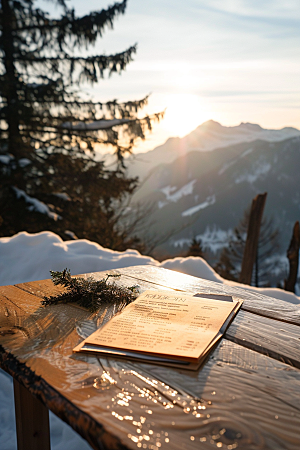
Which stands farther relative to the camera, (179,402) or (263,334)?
(263,334)

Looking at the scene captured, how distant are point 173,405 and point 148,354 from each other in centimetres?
21

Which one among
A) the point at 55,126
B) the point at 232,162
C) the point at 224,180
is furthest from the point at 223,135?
the point at 55,126

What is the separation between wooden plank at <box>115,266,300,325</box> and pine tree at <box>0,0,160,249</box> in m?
5.79

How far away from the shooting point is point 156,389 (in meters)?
0.75

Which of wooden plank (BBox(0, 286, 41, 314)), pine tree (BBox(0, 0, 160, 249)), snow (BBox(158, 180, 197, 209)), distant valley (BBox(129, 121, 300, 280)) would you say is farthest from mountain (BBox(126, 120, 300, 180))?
wooden plank (BBox(0, 286, 41, 314))

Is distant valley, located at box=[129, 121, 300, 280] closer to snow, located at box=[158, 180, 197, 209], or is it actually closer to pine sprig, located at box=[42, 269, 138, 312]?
snow, located at box=[158, 180, 197, 209]

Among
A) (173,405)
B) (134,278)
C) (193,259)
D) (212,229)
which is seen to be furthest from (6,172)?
(212,229)

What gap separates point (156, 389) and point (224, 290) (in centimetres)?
92

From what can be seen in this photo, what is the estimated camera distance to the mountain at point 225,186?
6600cm

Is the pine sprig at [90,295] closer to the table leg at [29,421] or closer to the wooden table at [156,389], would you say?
the wooden table at [156,389]

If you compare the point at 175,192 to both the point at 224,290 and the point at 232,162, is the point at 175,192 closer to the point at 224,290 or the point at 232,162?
the point at 232,162

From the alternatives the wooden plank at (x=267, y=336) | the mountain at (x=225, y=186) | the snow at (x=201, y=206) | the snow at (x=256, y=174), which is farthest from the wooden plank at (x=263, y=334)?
the snow at (x=256, y=174)

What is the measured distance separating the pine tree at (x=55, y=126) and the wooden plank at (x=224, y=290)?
5.79 metres

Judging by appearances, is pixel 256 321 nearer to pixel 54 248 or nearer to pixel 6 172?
pixel 54 248
